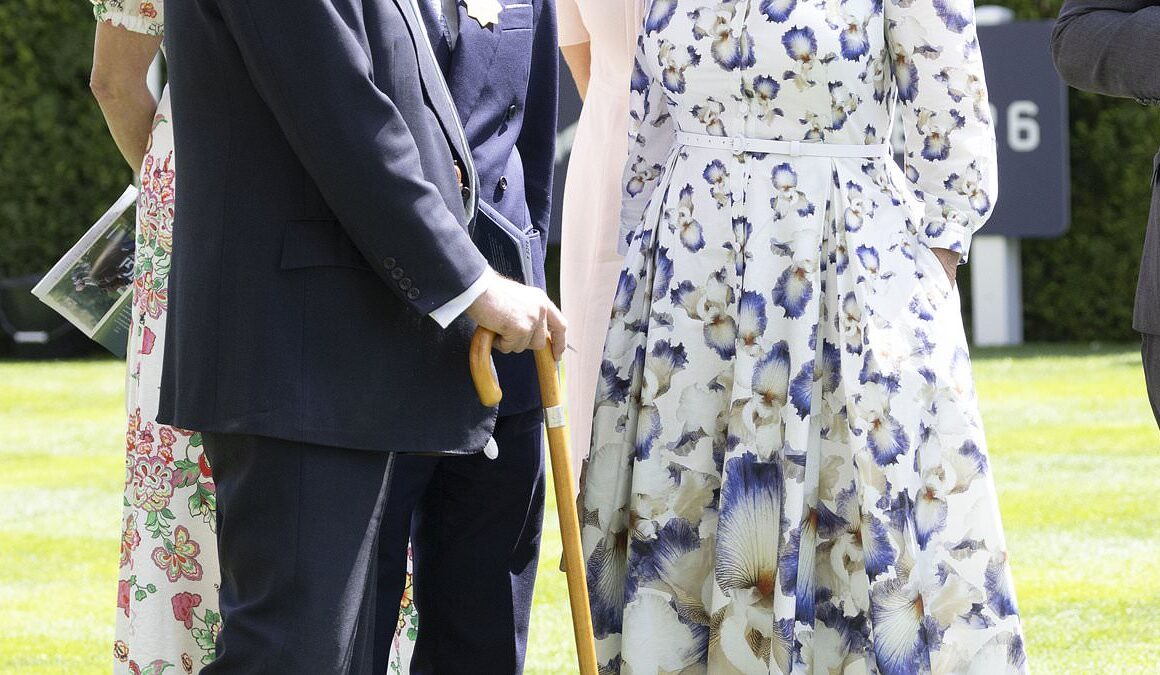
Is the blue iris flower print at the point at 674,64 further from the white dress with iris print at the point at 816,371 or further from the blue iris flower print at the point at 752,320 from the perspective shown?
the blue iris flower print at the point at 752,320

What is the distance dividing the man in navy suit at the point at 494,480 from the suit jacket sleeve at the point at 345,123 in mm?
382

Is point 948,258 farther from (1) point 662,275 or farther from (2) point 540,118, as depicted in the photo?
(2) point 540,118

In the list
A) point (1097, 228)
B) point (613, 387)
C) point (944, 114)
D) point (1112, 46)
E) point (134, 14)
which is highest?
point (134, 14)

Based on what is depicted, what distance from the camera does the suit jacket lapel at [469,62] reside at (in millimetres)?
2506

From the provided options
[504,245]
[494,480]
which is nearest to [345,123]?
[504,245]

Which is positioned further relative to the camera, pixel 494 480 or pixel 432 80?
pixel 494 480

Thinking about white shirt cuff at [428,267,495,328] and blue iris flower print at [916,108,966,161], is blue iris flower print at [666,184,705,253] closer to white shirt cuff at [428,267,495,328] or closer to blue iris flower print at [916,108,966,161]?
blue iris flower print at [916,108,966,161]

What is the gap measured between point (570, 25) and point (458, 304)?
3.92ft

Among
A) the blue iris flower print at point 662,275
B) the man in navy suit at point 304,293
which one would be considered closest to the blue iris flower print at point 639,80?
the blue iris flower print at point 662,275

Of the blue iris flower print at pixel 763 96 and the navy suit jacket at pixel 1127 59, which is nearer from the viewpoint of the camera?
the blue iris flower print at pixel 763 96

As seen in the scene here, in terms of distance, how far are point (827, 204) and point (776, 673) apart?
0.77 meters

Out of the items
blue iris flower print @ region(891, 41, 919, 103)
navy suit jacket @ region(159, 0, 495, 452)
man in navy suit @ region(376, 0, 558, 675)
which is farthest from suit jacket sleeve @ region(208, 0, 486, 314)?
blue iris flower print @ region(891, 41, 919, 103)

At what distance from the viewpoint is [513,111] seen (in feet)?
8.65

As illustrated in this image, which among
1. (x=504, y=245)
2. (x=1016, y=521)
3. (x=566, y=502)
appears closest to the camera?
(x=566, y=502)
